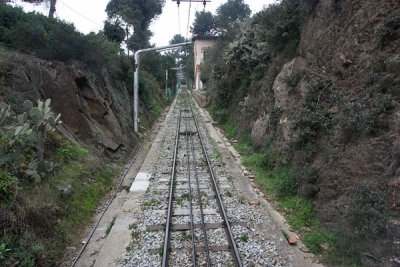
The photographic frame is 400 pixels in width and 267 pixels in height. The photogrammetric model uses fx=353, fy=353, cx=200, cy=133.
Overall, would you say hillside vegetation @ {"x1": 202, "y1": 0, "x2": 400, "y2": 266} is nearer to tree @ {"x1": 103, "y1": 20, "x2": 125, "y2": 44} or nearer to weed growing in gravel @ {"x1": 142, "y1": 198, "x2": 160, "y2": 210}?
weed growing in gravel @ {"x1": 142, "y1": 198, "x2": 160, "y2": 210}

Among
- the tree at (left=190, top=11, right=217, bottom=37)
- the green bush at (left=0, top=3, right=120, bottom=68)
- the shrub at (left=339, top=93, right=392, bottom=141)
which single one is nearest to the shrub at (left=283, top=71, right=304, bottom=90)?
the shrub at (left=339, top=93, right=392, bottom=141)

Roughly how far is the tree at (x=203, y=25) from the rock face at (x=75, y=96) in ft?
143

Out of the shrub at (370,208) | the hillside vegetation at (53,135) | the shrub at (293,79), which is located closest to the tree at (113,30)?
the hillside vegetation at (53,135)

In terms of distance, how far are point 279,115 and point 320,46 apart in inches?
123

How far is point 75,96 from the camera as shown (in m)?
13.8

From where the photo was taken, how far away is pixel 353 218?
724 centimetres

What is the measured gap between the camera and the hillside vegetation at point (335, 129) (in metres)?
7.15

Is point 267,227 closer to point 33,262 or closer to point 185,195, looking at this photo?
point 185,195

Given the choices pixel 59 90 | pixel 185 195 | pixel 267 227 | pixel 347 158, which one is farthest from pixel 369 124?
pixel 59 90

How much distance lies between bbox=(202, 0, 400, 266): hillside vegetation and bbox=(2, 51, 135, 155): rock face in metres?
6.26

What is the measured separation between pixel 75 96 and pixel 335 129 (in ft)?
31.6

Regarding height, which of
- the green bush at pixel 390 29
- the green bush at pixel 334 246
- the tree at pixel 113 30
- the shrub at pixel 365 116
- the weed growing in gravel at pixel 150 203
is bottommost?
the weed growing in gravel at pixel 150 203

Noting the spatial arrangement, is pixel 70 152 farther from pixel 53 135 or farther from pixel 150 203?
pixel 150 203

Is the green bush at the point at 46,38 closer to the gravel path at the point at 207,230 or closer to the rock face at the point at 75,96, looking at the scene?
the rock face at the point at 75,96
